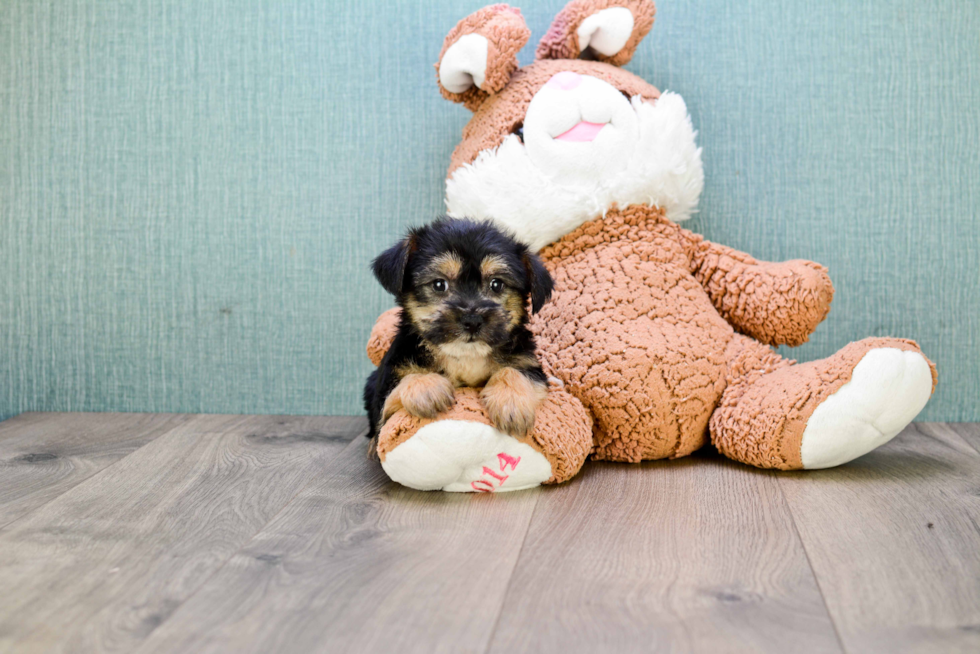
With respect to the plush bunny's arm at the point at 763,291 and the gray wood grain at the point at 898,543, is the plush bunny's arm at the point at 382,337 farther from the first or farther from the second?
the gray wood grain at the point at 898,543

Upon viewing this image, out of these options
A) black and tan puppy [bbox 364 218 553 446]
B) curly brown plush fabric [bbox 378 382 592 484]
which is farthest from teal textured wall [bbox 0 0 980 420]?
curly brown plush fabric [bbox 378 382 592 484]

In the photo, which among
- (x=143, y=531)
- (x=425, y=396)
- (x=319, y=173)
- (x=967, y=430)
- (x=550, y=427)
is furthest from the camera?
(x=319, y=173)

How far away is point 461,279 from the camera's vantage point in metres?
1.69

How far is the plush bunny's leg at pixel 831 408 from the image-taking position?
1.76 metres

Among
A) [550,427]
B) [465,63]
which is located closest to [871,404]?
[550,427]

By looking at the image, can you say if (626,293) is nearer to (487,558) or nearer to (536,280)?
(536,280)

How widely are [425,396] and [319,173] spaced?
1.23 m

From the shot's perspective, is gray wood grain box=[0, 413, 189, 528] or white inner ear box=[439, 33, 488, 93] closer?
gray wood grain box=[0, 413, 189, 528]

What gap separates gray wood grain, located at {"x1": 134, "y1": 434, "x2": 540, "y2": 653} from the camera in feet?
3.59

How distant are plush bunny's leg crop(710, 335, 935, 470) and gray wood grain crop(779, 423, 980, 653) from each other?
0.08m

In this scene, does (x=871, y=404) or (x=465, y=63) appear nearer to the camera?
(x=871, y=404)

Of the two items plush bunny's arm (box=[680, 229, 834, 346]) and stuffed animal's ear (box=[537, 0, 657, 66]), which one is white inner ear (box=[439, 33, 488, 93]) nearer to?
stuffed animal's ear (box=[537, 0, 657, 66])

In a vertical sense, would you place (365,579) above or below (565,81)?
below

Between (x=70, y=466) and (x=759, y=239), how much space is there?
2168 millimetres
